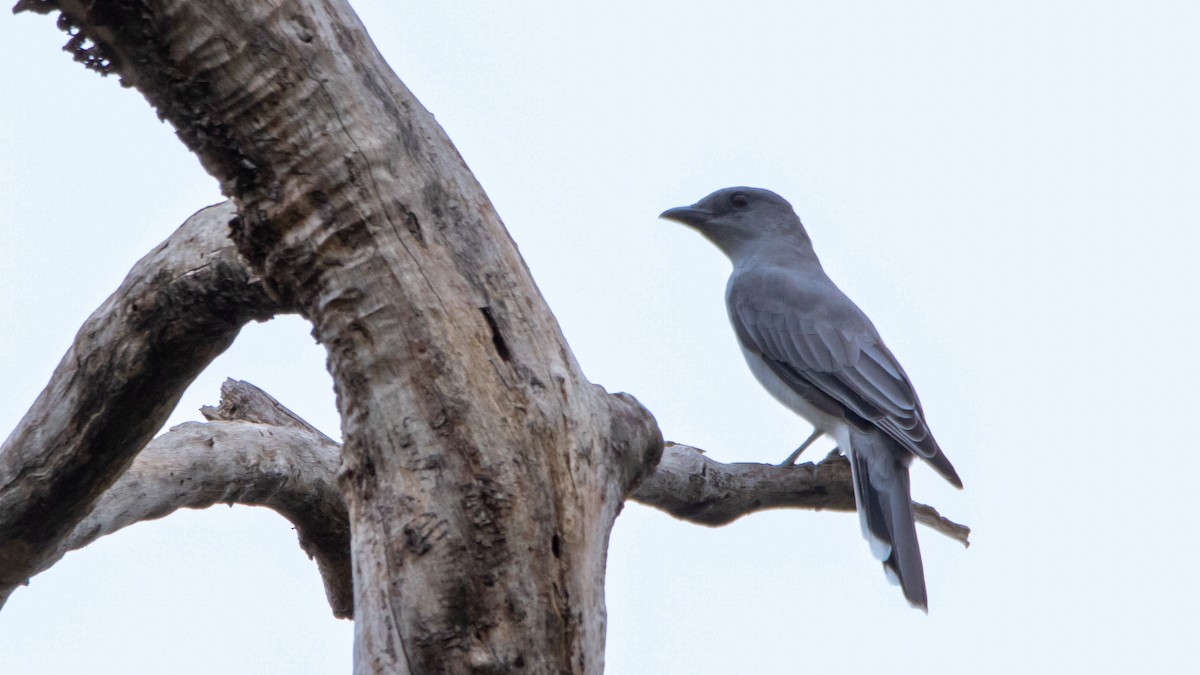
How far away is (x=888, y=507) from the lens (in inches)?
220

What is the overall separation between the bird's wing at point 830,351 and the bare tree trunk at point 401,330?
335cm

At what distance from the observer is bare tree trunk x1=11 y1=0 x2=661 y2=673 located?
2695mm

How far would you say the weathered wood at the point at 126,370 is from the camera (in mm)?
3553

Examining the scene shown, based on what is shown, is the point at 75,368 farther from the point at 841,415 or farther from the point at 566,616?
the point at 841,415

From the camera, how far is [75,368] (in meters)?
3.64

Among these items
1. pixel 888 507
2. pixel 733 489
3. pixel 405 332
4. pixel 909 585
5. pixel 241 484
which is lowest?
pixel 405 332

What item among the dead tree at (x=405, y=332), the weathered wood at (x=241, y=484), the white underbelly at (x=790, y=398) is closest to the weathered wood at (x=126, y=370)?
the weathered wood at (x=241, y=484)

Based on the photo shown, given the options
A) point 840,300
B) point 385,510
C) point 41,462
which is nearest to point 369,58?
point 385,510

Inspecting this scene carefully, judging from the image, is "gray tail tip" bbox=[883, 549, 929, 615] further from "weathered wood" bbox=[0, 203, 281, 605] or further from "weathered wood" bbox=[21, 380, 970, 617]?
"weathered wood" bbox=[0, 203, 281, 605]

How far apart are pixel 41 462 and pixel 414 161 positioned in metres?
1.65

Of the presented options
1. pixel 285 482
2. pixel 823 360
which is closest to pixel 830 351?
pixel 823 360

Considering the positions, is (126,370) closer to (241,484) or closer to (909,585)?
(241,484)

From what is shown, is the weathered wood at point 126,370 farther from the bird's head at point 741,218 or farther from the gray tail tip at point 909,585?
the bird's head at point 741,218

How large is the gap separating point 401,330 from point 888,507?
337cm
